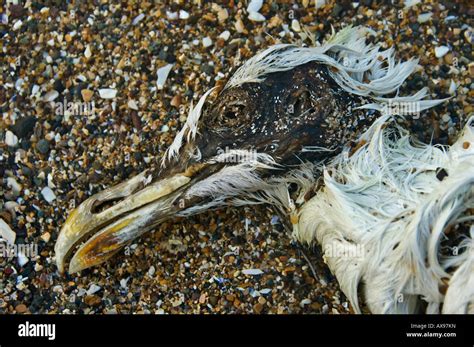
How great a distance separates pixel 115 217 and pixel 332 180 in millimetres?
1205

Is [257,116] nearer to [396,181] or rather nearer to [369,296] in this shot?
[396,181]

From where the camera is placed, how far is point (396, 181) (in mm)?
3523

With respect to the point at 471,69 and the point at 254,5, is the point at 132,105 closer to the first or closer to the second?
the point at 254,5

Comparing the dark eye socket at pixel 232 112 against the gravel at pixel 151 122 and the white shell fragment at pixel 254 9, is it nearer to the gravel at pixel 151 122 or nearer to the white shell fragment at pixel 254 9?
the gravel at pixel 151 122

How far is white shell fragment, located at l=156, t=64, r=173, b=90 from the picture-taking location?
4.39m

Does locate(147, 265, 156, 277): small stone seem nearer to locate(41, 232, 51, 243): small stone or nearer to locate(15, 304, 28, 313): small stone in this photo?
locate(41, 232, 51, 243): small stone

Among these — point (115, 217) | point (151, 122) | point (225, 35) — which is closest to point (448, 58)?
point (225, 35)

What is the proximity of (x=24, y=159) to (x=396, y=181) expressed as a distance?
7.58 ft

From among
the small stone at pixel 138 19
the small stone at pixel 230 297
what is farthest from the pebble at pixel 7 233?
the small stone at pixel 138 19

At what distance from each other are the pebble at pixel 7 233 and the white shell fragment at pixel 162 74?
1.27 m

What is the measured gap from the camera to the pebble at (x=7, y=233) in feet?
13.8

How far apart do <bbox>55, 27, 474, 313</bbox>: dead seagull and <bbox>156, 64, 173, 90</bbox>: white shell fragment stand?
69 cm

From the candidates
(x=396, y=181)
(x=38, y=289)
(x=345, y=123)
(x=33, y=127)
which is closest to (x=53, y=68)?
(x=33, y=127)

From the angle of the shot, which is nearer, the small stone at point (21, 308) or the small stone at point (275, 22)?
the small stone at point (21, 308)
